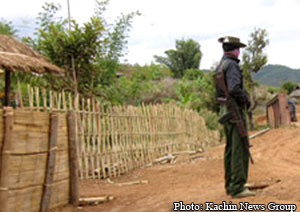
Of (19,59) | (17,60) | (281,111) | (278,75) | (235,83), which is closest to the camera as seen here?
(235,83)

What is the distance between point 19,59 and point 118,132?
260cm

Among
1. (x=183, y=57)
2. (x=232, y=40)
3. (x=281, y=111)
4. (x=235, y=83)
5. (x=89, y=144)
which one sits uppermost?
(x=183, y=57)

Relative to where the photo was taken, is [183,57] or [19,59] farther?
[183,57]

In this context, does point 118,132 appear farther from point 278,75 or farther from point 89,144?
point 278,75

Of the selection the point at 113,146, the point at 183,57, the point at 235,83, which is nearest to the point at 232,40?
the point at 235,83

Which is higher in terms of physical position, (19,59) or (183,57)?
(183,57)

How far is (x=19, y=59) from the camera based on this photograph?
8.57 metres

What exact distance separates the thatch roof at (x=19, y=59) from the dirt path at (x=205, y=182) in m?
2.74

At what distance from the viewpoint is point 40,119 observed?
190 inches

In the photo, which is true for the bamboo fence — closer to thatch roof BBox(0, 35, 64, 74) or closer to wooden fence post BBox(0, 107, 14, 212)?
thatch roof BBox(0, 35, 64, 74)

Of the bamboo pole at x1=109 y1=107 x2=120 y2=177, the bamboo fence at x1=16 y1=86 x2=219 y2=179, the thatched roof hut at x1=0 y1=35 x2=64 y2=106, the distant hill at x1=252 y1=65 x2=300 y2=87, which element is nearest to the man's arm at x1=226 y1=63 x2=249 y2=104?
the bamboo fence at x1=16 y1=86 x2=219 y2=179

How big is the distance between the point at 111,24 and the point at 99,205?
28.0 ft

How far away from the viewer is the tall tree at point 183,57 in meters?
42.3

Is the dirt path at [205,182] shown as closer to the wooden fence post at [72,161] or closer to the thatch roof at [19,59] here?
the wooden fence post at [72,161]
